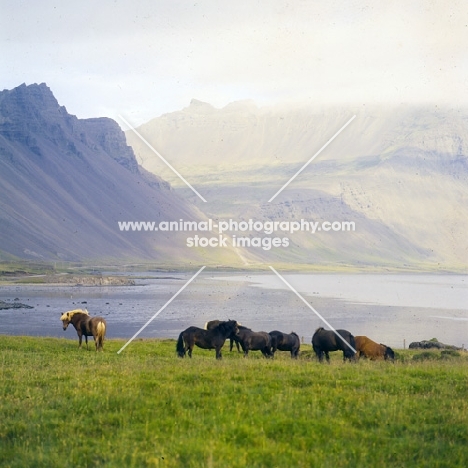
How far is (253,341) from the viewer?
83.8 feet

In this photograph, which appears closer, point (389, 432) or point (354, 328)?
point (389, 432)

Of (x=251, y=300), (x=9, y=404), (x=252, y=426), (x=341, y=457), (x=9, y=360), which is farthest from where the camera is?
(x=251, y=300)

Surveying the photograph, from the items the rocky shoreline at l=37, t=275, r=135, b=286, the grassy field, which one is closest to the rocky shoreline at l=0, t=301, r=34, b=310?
the rocky shoreline at l=37, t=275, r=135, b=286

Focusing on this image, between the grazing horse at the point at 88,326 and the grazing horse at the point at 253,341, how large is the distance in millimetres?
6331

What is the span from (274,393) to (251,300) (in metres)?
89.6

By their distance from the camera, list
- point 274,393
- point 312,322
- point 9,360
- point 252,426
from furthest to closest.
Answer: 1. point 312,322
2. point 9,360
3. point 274,393
4. point 252,426

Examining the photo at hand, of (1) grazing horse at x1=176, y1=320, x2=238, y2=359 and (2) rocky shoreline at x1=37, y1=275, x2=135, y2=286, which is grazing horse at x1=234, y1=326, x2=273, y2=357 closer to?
(1) grazing horse at x1=176, y1=320, x2=238, y2=359

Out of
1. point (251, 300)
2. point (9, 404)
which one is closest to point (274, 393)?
point (9, 404)

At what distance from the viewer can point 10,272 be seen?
159m

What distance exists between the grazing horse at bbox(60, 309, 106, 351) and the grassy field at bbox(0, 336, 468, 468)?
35.8 feet

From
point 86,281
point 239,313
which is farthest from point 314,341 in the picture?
point 86,281

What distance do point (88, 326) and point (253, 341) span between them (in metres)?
8.12

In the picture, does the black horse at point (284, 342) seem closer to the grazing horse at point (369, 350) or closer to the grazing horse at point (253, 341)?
the grazing horse at point (253, 341)

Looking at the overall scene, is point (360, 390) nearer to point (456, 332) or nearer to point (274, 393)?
point (274, 393)
